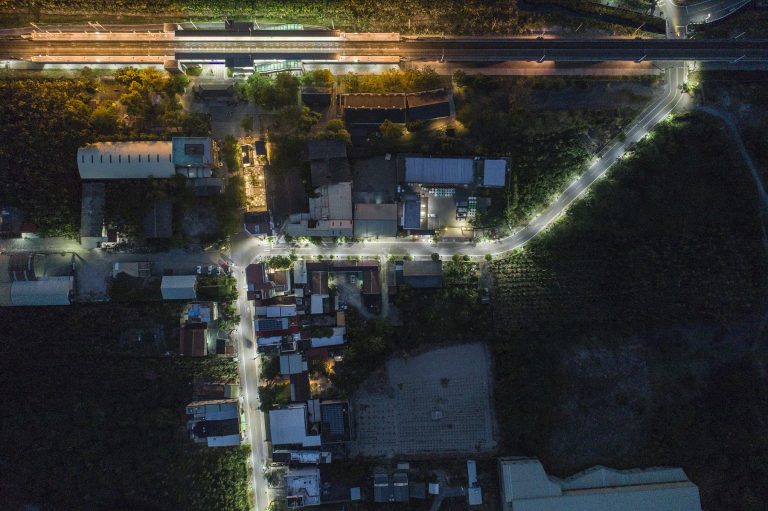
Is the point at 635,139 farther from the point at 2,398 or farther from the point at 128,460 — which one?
the point at 2,398

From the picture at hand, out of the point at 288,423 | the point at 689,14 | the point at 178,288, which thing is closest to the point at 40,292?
the point at 178,288

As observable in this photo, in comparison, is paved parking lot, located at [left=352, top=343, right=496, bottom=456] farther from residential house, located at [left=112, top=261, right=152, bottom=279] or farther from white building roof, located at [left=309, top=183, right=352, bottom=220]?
residential house, located at [left=112, top=261, right=152, bottom=279]

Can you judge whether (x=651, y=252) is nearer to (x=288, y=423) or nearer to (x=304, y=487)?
(x=288, y=423)

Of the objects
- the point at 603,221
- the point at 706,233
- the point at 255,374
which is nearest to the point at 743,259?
the point at 706,233

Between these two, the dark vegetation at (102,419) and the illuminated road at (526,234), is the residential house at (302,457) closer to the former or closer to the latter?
the dark vegetation at (102,419)

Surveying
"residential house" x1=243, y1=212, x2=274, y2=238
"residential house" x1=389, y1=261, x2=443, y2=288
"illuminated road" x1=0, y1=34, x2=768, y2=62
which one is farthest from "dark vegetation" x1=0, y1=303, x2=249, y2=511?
"illuminated road" x1=0, y1=34, x2=768, y2=62

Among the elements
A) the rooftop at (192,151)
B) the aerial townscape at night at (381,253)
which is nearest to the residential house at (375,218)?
the aerial townscape at night at (381,253)
